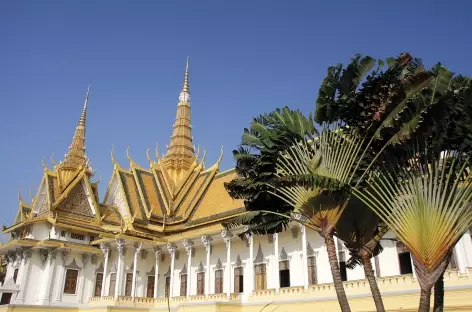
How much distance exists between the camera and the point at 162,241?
23.9 meters

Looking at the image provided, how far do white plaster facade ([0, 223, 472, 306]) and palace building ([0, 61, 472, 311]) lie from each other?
54mm

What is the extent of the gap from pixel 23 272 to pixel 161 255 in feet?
25.1

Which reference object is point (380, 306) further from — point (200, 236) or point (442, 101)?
point (200, 236)

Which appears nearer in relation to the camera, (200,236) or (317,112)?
(317,112)

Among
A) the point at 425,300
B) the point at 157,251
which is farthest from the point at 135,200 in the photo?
the point at 425,300

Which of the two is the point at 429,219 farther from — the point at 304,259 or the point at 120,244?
the point at 120,244

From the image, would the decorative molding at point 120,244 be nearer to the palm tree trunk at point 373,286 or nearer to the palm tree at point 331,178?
the palm tree at point 331,178

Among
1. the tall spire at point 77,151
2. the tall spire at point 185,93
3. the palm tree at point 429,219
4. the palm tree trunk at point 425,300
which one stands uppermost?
the tall spire at point 185,93

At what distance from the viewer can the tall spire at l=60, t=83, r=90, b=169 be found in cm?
3245

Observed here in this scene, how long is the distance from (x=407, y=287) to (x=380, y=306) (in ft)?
23.2

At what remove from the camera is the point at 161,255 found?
2542 centimetres

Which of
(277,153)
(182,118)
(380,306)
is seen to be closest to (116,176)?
(182,118)

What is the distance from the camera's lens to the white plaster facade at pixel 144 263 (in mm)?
19797

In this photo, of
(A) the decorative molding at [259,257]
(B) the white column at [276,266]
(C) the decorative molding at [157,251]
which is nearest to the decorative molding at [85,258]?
(C) the decorative molding at [157,251]
